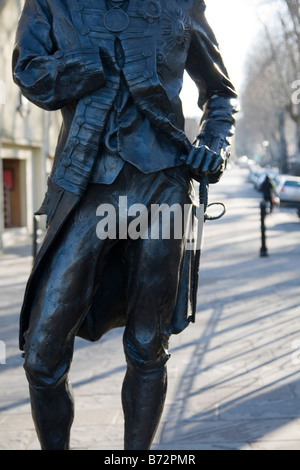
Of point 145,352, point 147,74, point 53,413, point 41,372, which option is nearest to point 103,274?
point 145,352

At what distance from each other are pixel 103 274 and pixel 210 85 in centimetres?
106

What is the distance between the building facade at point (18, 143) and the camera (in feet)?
60.0

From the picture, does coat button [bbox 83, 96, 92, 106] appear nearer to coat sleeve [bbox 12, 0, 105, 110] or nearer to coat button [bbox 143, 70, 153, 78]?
coat sleeve [bbox 12, 0, 105, 110]

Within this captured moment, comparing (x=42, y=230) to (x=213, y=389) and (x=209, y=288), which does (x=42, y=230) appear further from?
(x=213, y=389)

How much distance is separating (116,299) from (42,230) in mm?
19046

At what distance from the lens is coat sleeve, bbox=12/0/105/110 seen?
9.68 feet

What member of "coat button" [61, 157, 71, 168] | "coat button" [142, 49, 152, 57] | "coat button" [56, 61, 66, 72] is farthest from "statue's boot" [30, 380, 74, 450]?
"coat button" [142, 49, 152, 57]

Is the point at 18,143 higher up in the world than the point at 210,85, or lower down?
lower down

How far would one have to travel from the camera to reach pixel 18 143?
19656 mm

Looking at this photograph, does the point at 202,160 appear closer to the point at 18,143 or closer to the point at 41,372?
the point at 41,372

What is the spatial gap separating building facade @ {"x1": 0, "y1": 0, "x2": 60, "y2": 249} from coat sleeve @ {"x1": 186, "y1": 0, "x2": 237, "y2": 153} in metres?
14.6

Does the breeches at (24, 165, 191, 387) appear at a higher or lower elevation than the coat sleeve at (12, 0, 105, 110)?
lower

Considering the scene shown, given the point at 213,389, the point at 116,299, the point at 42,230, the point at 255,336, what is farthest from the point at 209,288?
the point at 42,230

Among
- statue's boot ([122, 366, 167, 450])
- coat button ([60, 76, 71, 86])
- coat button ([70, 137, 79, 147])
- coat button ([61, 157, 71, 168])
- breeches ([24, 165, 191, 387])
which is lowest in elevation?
statue's boot ([122, 366, 167, 450])
